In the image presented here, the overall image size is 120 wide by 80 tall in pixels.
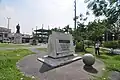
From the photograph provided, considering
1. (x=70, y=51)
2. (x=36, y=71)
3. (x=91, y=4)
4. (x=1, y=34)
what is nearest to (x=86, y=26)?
(x=70, y=51)

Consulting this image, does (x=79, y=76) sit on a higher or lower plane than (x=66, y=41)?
lower

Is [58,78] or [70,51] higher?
[70,51]

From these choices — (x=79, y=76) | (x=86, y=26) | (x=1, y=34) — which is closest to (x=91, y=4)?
(x=79, y=76)

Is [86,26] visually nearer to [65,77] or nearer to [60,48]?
[60,48]

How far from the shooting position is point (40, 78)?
10250 millimetres

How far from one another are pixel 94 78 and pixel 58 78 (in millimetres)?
2157

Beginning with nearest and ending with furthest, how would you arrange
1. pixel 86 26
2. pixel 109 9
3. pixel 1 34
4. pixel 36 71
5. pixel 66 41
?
pixel 36 71 < pixel 109 9 < pixel 66 41 < pixel 86 26 < pixel 1 34

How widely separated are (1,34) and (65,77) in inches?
3477

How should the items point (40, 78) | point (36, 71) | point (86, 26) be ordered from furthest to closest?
point (86, 26) → point (36, 71) → point (40, 78)

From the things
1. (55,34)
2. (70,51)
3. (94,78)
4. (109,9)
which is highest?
(109,9)

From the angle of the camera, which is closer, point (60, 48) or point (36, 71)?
point (36, 71)

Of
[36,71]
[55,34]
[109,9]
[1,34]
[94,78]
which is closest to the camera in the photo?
[94,78]

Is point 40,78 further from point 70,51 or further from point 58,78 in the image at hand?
point 70,51

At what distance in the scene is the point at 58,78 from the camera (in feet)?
34.2
